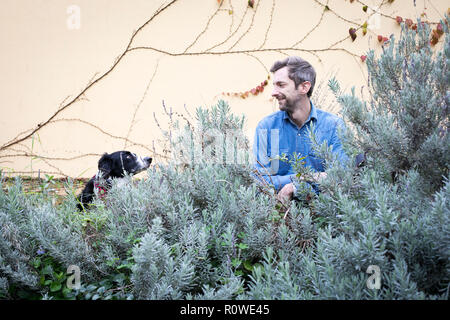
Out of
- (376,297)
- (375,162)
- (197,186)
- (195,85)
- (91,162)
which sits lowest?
(91,162)

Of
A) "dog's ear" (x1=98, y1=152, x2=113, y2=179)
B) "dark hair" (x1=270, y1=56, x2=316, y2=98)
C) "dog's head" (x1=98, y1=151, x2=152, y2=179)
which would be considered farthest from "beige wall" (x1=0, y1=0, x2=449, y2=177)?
"dark hair" (x1=270, y1=56, x2=316, y2=98)

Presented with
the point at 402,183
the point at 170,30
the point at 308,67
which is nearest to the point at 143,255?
A: the point at 402,183

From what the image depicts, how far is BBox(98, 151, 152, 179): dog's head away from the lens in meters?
3.81

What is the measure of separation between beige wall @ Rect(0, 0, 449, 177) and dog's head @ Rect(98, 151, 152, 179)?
0.88 meters

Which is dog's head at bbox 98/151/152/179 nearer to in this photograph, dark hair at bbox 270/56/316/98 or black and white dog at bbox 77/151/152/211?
black and white dog at bbox 77/151/152/211

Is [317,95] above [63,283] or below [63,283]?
above

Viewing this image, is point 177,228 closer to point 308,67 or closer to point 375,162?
point 375,162

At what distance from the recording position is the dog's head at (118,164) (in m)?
3.81

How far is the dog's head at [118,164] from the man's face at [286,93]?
5.49 feet

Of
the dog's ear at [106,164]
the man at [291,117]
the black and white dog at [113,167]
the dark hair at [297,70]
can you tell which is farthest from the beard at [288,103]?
the dog's ear at [106,164]

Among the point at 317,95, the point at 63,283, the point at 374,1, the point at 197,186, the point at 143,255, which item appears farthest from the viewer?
the point at 374,1

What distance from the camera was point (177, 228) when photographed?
5.16ft

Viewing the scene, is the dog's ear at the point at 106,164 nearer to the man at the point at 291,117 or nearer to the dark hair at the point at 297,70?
the man at the point at 291,117

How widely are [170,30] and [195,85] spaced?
821 mm
